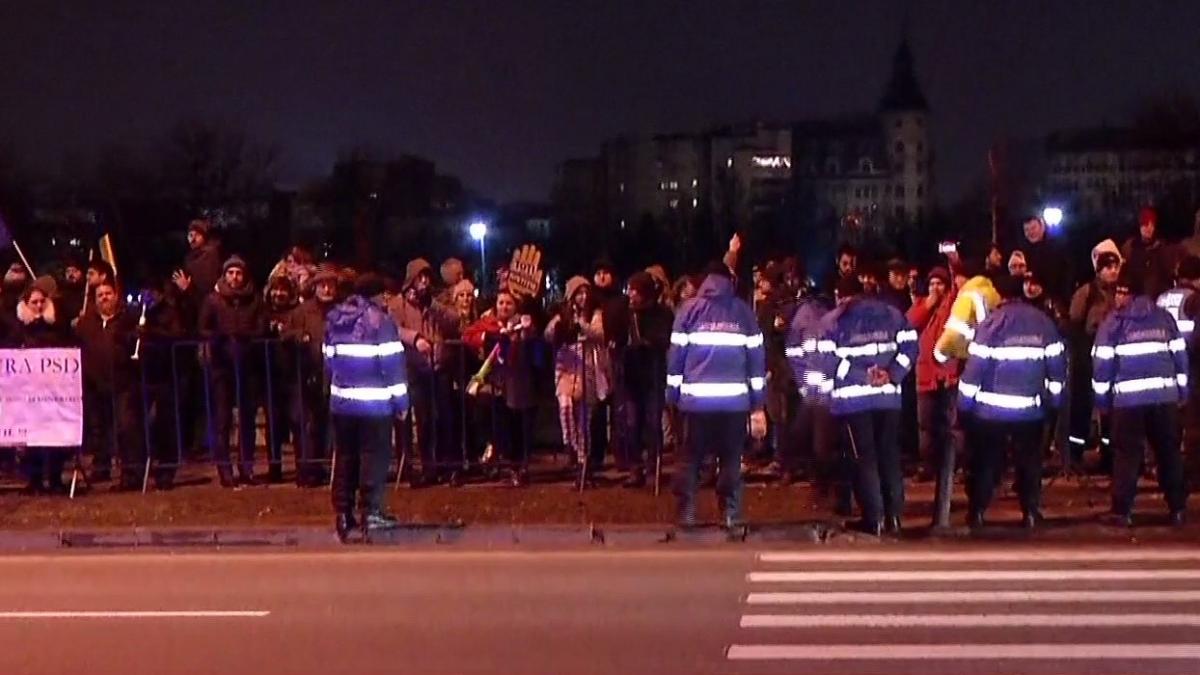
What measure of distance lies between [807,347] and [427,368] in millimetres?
3910

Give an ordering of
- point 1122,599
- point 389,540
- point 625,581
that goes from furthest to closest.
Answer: point 389,540, point 625,581, point 1122,599

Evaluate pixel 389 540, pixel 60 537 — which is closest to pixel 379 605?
pixel 389 540

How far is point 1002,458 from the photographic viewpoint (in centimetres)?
1280

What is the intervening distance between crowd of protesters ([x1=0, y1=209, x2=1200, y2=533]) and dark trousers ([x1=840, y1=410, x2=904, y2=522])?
31 millimetres

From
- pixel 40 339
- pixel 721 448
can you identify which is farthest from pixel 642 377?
pixel 40 339

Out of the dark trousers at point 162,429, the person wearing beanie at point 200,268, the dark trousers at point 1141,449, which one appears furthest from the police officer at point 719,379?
the person wearing beanie at point 200,268

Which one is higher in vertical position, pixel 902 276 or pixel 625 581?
pixel 902 276

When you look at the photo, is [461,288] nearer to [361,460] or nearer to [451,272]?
[451,272]

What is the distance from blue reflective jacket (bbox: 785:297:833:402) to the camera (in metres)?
13.1

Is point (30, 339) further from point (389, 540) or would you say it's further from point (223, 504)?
point (389, 540)

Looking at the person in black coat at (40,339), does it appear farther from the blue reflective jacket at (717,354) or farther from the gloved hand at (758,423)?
the gloved hand at (758,423)

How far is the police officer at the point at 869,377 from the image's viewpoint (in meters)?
12.5

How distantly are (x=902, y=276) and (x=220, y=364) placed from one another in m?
6.37

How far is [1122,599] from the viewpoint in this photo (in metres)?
10.1
